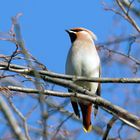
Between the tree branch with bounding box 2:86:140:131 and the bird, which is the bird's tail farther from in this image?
the tree branch with bounding box 2:86:140:131

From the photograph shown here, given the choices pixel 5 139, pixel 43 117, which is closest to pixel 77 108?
pixel 5 139

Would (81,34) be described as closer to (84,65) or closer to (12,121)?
(84,65)

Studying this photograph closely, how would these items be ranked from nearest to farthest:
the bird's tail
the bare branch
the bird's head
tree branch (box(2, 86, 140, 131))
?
the bare branch → tree branch (box(2, 86, 140, 131)) → the bird's tail → the bird's head

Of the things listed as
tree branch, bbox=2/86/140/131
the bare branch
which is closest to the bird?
tree branch, bbox=2/86/140/131

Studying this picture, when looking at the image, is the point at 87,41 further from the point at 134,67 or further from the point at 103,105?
the point at 103,105

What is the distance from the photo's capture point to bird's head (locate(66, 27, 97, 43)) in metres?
6.09

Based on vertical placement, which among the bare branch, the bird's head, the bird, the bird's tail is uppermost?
the bird's head

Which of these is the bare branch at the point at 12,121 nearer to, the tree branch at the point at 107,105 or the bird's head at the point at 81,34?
the tree branch at the point at 107,105

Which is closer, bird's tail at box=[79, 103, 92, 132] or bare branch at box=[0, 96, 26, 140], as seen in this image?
bare branch at box=[0, 96, 26, 140]

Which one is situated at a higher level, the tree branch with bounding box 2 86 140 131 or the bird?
the bird

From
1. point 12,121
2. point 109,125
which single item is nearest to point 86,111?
point 109,125

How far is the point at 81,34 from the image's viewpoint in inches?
245

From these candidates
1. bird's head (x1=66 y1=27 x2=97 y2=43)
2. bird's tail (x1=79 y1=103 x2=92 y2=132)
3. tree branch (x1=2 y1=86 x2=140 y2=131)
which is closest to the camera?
tree branch (x1=2 y1=86 x2=140 y2=131)

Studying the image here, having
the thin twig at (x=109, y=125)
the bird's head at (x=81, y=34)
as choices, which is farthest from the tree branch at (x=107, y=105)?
the bird's head at (x=81, y=34)
